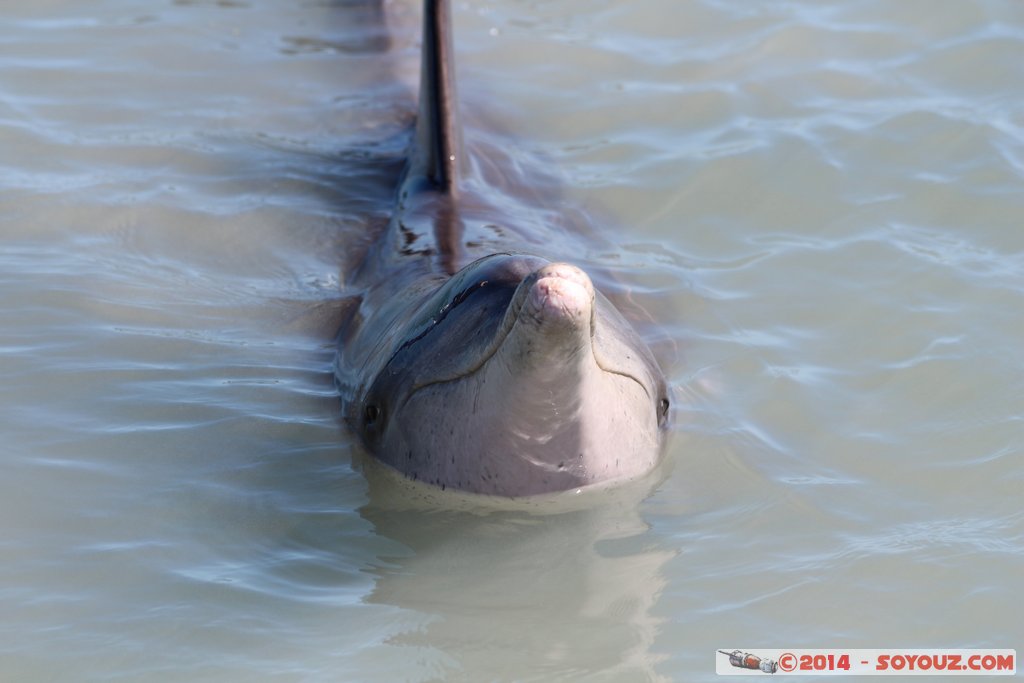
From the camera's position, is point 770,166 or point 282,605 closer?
point 282,605

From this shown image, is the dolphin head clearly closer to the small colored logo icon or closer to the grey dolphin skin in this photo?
the grey dolphin skin

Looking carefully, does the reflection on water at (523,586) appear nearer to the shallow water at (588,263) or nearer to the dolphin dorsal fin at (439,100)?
the shallow water at (588,263)

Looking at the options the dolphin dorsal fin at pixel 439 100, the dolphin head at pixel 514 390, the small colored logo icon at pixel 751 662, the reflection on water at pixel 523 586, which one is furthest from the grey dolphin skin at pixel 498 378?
the small colored logo icon at pixel 751 662

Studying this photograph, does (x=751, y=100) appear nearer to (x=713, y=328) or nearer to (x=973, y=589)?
(x=713, y=328)

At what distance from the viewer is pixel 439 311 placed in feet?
16.5

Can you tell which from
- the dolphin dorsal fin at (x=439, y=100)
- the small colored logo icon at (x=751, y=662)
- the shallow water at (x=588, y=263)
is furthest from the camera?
the dolphin dorsal fin at (x=439, y=100)

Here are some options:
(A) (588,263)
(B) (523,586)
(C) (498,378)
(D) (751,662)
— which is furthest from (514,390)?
(A) (588,263)

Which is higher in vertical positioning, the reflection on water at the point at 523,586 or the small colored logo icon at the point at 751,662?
the reflection on water at the point at 523,586

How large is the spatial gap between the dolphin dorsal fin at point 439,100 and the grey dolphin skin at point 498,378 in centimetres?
83

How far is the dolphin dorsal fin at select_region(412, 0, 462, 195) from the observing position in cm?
701

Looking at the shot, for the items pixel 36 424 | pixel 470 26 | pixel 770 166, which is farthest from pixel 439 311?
pixel 470 26

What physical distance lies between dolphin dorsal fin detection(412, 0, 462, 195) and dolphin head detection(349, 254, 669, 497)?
6.21 ft

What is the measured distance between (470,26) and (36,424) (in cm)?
591

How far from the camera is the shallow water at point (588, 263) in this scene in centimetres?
450
